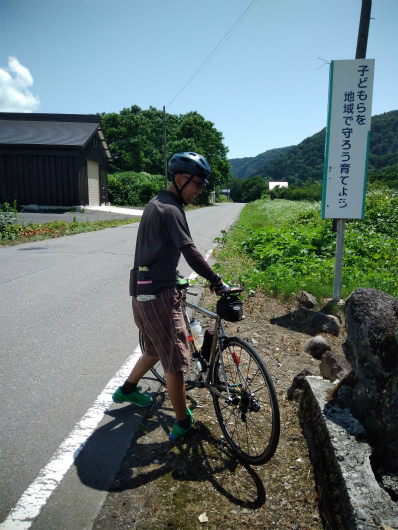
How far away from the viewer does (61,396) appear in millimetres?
3576

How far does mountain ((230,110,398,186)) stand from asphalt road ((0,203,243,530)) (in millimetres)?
28295

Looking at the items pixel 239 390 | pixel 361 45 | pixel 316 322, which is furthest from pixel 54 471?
pixel 361 45

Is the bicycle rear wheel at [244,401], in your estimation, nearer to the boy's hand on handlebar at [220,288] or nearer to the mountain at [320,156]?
the boy's hand on handlebar at [220,288]

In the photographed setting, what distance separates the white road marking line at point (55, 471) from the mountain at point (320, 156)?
30.4 meters

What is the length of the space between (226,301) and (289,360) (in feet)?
5.97

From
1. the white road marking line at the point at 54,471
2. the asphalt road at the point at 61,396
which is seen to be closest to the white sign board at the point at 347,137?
the asphalt road at the point at 61,396

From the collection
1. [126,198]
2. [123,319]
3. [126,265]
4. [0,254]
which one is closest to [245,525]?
[123,319]

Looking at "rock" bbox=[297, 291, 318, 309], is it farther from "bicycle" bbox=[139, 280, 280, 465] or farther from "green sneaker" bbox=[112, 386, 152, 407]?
"green sneaker" bbox=[112, 386, 152, 407]

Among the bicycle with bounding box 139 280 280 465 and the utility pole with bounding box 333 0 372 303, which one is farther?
the utility pole with bounding box 333 0 372 303

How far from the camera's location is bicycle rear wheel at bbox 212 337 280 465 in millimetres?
2773

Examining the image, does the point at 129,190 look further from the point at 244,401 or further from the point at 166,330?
the point at 244,401

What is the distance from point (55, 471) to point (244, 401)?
1.31 m

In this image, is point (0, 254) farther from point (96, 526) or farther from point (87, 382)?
point (96, 526)

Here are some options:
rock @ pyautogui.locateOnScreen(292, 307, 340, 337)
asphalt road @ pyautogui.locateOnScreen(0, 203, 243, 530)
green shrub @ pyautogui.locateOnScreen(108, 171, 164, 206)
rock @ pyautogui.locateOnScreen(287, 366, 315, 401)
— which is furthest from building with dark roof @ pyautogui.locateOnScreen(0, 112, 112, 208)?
rock @ pyautogui.locateOnScreen(287, 366, 315, 401)
